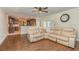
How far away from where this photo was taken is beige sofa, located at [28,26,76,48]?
6.00 ft

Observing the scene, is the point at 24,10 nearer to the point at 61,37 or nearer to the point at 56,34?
the point at 56,34

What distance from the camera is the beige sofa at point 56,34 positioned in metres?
1.83

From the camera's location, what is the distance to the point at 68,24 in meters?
1.88

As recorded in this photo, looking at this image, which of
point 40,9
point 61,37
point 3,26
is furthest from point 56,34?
point 3,26

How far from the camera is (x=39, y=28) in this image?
183cm

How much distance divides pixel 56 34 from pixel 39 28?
0.40m

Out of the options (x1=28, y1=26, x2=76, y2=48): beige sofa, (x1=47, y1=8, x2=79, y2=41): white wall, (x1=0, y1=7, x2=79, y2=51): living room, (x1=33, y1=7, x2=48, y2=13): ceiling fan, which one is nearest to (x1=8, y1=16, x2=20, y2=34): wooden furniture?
(x1=0, y1=7, x2=79, y2=51): living room

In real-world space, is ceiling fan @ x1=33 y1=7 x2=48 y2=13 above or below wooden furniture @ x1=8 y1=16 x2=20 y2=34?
above

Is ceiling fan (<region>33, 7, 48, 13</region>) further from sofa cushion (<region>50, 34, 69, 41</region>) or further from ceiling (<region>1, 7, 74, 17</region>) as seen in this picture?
sofa cushion (<region>50, 34, 69, 41</region>)

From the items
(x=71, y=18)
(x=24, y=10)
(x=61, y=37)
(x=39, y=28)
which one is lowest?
(x=61, y=37)
